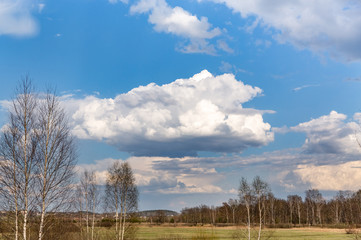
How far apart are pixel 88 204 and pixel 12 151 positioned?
38.7 meters

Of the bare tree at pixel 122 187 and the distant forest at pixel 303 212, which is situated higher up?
the bare tree at pixel 122 187

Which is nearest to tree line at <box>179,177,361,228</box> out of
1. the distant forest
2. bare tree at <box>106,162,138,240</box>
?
the distant forest

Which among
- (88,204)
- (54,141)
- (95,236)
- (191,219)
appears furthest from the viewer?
(191,219)

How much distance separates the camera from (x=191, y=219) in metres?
179

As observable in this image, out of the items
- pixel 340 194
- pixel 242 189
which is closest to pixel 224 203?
pixel 340 194

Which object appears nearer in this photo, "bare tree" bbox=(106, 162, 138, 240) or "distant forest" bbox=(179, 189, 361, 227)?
"bare tree" bbox=(106, 162, 138, 240)

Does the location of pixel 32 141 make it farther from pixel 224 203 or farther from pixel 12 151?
pixel 224 203

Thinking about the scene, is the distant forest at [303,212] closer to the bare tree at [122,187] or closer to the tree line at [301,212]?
the tree line at [301,212]

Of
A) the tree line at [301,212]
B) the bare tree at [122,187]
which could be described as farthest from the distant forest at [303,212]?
the bare tree at [122,187]

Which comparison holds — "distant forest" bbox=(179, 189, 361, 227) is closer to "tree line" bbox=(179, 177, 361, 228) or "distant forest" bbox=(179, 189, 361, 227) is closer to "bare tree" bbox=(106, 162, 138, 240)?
"tree line" bbox=(179, 177, 361, 228)

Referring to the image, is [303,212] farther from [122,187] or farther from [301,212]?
[122,187]

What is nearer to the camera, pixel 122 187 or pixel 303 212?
pixel 122 187

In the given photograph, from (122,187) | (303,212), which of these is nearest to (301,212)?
(303,212)

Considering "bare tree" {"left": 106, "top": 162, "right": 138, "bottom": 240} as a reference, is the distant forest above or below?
below
